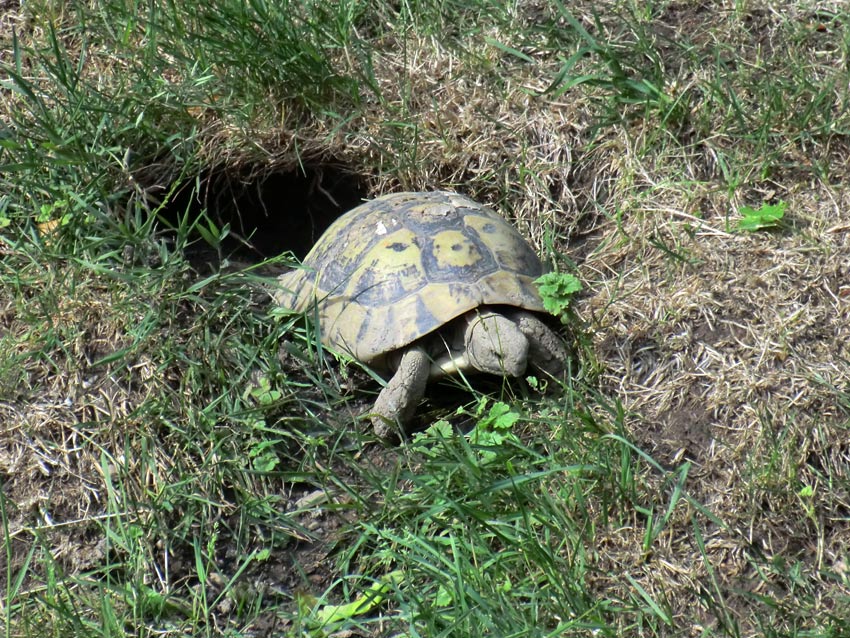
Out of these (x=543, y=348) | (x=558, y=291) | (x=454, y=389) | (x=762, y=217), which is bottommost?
(x=454, y=389)

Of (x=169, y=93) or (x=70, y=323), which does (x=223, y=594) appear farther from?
(x=169, y=93)

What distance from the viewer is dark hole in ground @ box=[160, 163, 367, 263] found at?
4.85 metres

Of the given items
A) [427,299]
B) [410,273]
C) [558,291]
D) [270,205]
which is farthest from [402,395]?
[270,205]

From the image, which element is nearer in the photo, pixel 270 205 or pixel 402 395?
pixel 402 395

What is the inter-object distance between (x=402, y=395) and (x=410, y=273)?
0.56m

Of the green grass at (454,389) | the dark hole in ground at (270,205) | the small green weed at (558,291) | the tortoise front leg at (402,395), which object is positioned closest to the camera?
the green grass at (454,389)

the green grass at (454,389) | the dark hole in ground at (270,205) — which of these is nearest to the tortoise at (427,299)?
the green grass at (454,389)

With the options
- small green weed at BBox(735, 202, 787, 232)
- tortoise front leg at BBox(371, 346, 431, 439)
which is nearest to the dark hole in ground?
tortoise front leg at BBox(371, 346, 431, 439)

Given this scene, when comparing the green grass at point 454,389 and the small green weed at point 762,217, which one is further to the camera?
the small green weed at point 762,217

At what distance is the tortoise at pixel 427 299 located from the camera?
12.9 ft

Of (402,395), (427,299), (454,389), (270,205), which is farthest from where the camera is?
(270,205)

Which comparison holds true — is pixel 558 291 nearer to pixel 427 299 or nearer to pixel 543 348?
pixel 543 348

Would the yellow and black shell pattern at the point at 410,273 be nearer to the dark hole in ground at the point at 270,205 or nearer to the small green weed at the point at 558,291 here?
the small green weed at the point at 558,291

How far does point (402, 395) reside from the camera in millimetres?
3896
